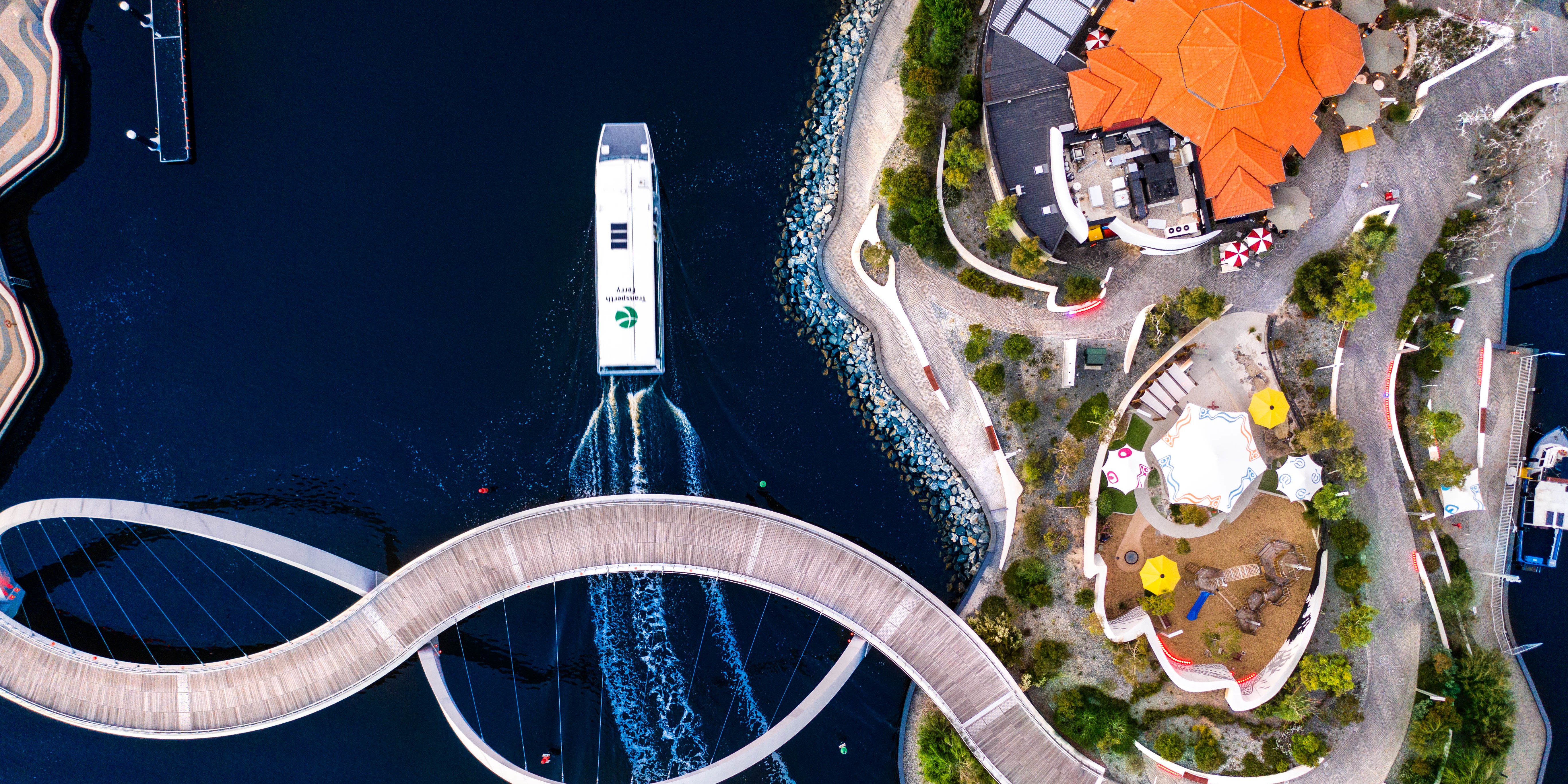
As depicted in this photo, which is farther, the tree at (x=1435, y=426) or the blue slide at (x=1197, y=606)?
the blue slide at (x=1197, y=606)

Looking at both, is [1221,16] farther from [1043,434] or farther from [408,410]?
[408,410]

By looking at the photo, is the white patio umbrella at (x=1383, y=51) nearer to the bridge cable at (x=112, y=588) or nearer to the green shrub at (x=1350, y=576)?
the green shrub at (x=1350, y=576)

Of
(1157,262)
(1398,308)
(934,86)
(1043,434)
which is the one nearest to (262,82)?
(934,86)

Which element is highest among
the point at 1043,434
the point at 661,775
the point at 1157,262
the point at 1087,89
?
the point at 1087,89

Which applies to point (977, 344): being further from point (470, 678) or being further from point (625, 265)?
point (470, 678)

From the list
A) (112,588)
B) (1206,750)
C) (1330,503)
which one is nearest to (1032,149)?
(1330,503)

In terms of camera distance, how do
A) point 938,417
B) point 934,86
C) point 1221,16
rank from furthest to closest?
point 938,417
point 934,86
point 1221,16

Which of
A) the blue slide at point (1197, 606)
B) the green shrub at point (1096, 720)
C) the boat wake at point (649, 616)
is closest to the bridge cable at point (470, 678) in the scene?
the boat wake at point (649, 616)

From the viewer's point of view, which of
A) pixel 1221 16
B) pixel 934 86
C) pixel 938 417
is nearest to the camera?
pixel 1221 16
